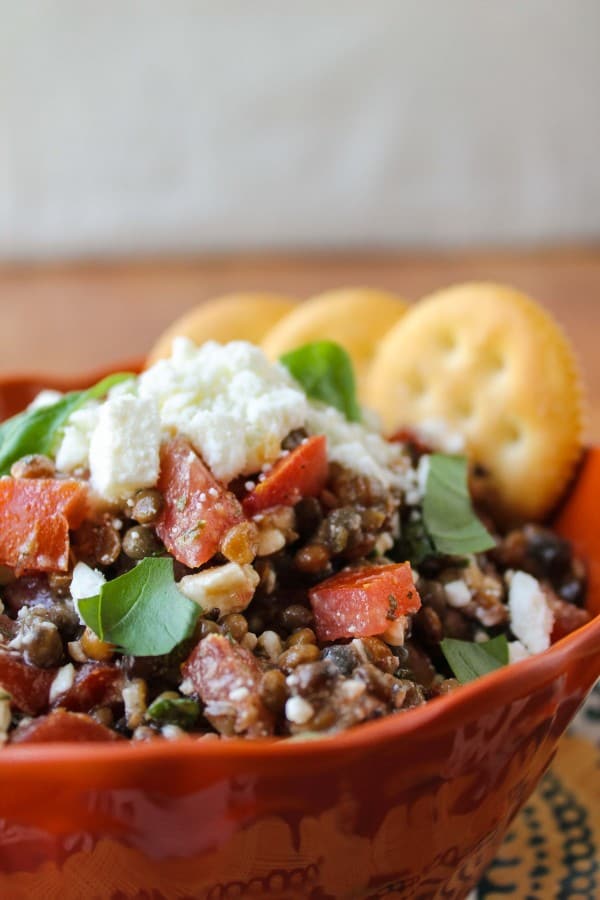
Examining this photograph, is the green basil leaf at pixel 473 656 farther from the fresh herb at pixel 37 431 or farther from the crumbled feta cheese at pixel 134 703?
the fresh herb at pixel 37 431

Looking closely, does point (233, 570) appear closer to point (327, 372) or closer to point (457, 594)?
point (457, 594)

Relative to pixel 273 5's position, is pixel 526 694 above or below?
below

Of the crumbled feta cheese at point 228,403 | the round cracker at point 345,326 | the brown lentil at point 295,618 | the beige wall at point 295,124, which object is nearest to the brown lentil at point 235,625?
the brown lentil at point 295,618

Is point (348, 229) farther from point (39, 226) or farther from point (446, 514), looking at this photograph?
point (446, 514)

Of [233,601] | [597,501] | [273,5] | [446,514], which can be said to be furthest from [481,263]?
[233,601]

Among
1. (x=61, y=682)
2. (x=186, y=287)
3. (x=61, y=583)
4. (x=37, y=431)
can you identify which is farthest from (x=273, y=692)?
(x=186, y=287)
